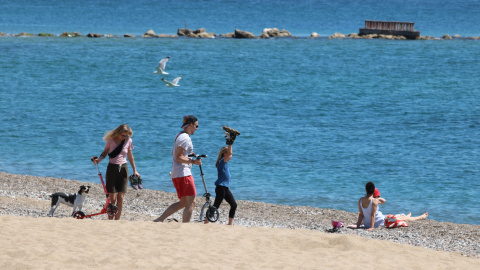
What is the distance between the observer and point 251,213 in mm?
14375

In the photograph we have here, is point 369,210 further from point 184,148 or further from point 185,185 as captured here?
point 184,148

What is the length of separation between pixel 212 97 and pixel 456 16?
118627 mm

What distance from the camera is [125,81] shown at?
4525 cm

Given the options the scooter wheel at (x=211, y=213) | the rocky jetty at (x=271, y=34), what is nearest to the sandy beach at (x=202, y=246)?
the scooter wheel at (x=211, y=213)

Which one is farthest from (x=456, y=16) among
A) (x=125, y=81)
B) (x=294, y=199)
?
(x=294, y=199)

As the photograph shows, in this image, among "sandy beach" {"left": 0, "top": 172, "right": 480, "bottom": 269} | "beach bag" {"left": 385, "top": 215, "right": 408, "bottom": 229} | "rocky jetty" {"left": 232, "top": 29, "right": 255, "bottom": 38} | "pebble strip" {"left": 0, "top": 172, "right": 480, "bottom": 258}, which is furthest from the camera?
"rocky jetty" {"left": 232, "top": 29, "right": 255, "bottom": 38}

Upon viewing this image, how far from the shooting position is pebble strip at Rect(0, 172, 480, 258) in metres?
12.0

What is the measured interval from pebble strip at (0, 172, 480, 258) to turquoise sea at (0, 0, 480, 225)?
1728 millimetres

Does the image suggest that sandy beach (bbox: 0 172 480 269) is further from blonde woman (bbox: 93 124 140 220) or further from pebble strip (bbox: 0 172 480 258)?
blonde woman (bbox: 93 124 140 220)

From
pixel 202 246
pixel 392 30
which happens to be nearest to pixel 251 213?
pixel 202 246

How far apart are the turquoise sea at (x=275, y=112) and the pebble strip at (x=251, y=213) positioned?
1728mm

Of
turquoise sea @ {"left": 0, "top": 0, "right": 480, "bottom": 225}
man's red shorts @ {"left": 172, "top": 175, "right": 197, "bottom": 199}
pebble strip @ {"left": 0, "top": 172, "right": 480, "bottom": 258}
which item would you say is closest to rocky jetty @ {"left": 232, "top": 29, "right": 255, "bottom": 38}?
turquoise sea @ {"left": 0, "top": 0, "right": 480, "bottom": 225}

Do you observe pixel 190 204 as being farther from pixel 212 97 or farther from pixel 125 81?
pixel 125 81

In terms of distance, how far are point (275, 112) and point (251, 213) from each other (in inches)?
735
